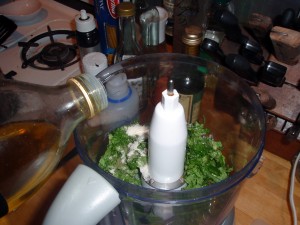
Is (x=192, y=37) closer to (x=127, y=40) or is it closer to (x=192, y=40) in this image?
(x=192, y=40)

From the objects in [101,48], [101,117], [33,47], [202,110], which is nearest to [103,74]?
[101,117]

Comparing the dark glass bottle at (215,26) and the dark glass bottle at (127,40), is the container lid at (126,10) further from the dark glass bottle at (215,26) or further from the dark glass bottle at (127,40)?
the dark glass bottle at (215,26)

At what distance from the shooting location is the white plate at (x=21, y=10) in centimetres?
85

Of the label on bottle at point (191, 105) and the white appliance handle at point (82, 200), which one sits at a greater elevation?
the white appliance handle at point (82, 200)

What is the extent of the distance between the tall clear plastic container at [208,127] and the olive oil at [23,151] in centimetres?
4

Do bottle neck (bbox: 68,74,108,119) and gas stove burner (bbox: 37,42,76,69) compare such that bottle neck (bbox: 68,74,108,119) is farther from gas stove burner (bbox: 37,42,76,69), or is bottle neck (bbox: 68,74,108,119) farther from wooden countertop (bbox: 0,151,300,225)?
gas stove burner (bbox: 37,42,76,69)

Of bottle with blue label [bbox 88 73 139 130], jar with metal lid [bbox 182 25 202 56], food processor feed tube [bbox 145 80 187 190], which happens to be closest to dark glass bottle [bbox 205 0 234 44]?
jar with metal lid [bbox 182 25 202 56]

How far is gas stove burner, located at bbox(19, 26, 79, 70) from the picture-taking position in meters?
0.73

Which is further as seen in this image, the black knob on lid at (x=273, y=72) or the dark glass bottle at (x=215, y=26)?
the dark glass bottle at (x=215, y=26)

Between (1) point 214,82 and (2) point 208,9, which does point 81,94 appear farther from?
(2) point 208,9

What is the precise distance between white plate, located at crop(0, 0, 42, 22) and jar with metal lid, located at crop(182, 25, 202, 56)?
1.62 feet

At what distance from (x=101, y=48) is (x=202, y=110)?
294 millimetres

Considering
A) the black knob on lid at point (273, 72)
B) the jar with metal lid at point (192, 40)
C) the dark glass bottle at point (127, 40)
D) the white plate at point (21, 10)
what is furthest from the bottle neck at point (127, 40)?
the white plate at point (21, 10)

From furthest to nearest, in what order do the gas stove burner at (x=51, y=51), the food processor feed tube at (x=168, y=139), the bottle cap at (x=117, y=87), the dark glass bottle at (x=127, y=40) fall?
the gas stove burner at (x=51, y=51) < the dark glass bottle at (x=127, y=40) < the bottle cap at (x=117, y=87) < the food processor feed tube at (x=168, y=139)
